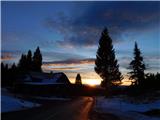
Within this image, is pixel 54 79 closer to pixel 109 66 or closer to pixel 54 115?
pixel 109 66

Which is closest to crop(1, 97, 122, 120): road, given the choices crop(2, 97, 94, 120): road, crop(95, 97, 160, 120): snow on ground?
crop(2, 97, 94, 120): road

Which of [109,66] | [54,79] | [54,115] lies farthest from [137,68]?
[54,115]

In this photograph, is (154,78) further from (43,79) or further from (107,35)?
(43,79)

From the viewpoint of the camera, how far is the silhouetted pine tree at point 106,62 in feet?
194

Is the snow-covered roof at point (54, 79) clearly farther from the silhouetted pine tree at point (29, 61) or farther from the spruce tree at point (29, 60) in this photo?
the spruce tree at point (29, 60)

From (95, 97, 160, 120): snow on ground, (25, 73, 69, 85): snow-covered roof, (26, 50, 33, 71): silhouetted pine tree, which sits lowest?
(95, 97, 160, 120): snow on ground

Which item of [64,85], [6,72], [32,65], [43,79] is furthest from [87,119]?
[32,65]

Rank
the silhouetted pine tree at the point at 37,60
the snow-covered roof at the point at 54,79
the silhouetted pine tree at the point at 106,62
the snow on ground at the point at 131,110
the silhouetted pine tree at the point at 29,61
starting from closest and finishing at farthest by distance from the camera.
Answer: the snow on ground at the point at 131,110 < the silhouetted pine tree at the point at 106,62 < the snow-covered roof at the point at 54,79 < the silhouetted pine tree at the point at 29,61 < the silhouetted pine tree at the point at 37,60

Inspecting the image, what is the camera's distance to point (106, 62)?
195ft

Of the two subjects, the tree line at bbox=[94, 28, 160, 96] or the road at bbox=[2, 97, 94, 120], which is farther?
the tree line at bbox=[94, 28, 160, 96]

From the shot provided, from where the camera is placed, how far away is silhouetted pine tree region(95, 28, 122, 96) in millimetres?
59031

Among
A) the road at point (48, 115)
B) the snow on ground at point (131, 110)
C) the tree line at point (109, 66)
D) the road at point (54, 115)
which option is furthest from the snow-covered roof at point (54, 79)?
the road at point (54, 115)

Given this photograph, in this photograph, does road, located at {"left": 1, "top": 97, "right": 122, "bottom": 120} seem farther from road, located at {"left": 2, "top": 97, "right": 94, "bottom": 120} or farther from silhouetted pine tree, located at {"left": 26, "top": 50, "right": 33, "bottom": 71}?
silhouetted pine tree, located at {"left": 26, "top": 50, "right": 33, "bottom": 71}

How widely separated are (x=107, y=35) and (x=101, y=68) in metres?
7.45
